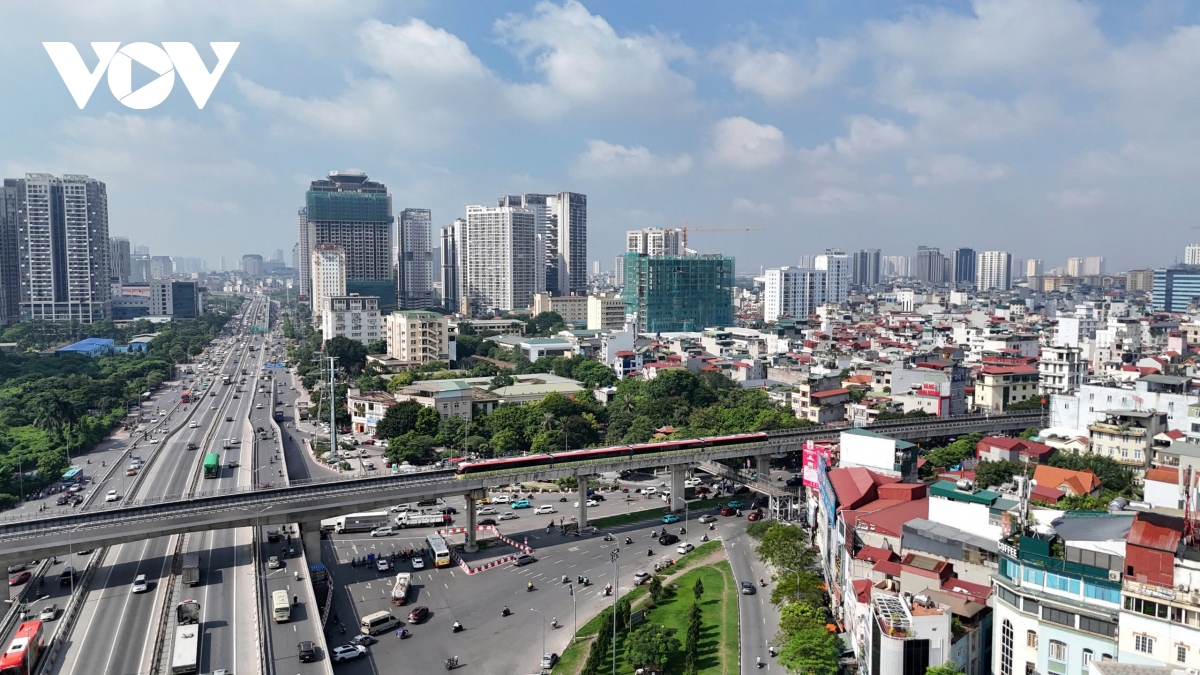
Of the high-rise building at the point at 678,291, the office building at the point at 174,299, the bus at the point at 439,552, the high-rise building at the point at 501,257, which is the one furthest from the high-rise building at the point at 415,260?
the bus at the point at 439,552

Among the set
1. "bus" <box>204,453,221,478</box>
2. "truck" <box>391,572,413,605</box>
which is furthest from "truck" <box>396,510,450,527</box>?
"bus" <box>204,453,221,478</box>

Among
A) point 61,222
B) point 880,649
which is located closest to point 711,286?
point 61,222

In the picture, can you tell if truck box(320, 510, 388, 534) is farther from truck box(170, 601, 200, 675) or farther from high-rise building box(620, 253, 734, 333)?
high-rise building box(620, 253, 734, 333)

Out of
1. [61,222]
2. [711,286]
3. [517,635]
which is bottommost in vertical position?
[517,635]

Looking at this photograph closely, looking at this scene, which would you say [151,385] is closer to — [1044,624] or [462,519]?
[462,519]

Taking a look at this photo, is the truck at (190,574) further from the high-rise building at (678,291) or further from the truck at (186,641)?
the high-rise building at (678,291)
